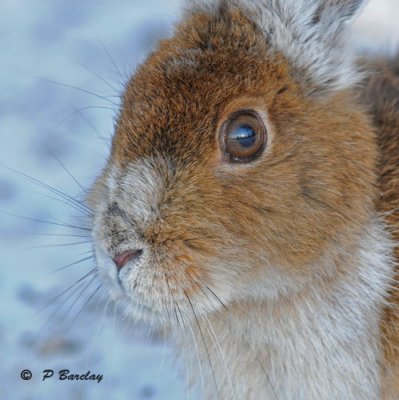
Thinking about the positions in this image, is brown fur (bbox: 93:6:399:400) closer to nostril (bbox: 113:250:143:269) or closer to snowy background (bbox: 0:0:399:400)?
nostril (bbox: 113:250:143:269)

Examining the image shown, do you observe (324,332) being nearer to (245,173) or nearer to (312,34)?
(245,173)

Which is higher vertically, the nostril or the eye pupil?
the eye pupil

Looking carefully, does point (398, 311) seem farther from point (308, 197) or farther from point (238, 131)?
point (238, 131)

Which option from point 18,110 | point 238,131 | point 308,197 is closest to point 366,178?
point 308,197
